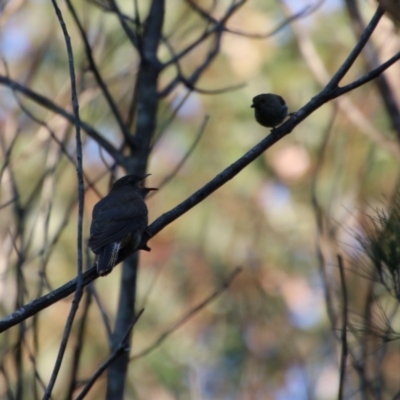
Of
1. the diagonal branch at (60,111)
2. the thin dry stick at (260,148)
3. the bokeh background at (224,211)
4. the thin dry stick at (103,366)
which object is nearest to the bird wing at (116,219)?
the diagonal branch at (60,111)

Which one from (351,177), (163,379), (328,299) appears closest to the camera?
(328,299)

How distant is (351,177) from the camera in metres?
7.73

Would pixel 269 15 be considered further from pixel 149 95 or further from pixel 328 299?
pixel 328 299

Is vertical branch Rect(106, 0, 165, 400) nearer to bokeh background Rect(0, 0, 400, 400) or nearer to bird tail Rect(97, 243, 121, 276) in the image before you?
bird tail Rect(97, 243, 121, 276)

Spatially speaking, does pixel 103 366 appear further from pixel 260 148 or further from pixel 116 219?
pixel 116 219

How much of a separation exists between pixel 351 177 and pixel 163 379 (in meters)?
3.19

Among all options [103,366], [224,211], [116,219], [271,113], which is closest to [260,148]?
[271,113]

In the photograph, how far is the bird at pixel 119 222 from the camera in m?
3.79

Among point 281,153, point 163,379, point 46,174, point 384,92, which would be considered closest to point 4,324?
point 46,174

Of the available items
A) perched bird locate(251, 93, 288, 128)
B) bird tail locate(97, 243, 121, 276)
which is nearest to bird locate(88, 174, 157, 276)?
bird tail locate(97, 243, 121, 276)

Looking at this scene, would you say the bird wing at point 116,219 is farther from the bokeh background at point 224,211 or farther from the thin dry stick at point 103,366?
the bokeh background at point 224,211

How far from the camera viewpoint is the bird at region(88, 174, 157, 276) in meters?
3.79

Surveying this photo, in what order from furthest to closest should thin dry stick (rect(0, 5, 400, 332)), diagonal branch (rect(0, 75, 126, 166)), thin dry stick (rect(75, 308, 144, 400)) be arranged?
diagonal branch (rect(0, 75, 126, 166)) < thin dry stick (rect(0, 5, 400, 332)) < thin dry stick (rect(75, 308, 144, 400))

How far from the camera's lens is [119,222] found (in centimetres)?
420
